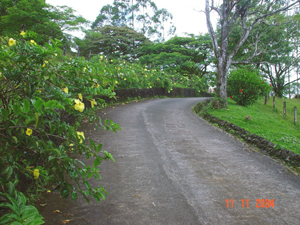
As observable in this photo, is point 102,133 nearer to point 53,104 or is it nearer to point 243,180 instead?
point 243,180

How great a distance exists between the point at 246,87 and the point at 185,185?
434 inches

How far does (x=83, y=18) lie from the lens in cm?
1920

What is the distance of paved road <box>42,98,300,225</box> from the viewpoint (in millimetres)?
3053

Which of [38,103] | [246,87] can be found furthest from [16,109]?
[246,87]

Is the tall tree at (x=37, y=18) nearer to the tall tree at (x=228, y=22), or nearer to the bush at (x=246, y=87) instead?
the tall tree at (x=228, y=22)

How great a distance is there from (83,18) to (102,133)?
15.4 metres

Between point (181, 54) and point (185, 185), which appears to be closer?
point (185, 185)

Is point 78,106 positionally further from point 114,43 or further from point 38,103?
point 114,43

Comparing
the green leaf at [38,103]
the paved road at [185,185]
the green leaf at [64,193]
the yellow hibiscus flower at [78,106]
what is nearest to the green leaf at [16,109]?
the green leaf at [38,103]

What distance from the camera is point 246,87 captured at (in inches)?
528

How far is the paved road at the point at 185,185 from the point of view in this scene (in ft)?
10.0

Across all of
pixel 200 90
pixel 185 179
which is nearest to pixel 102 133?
pixel 185 179

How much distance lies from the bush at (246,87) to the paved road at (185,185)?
7533 mm
